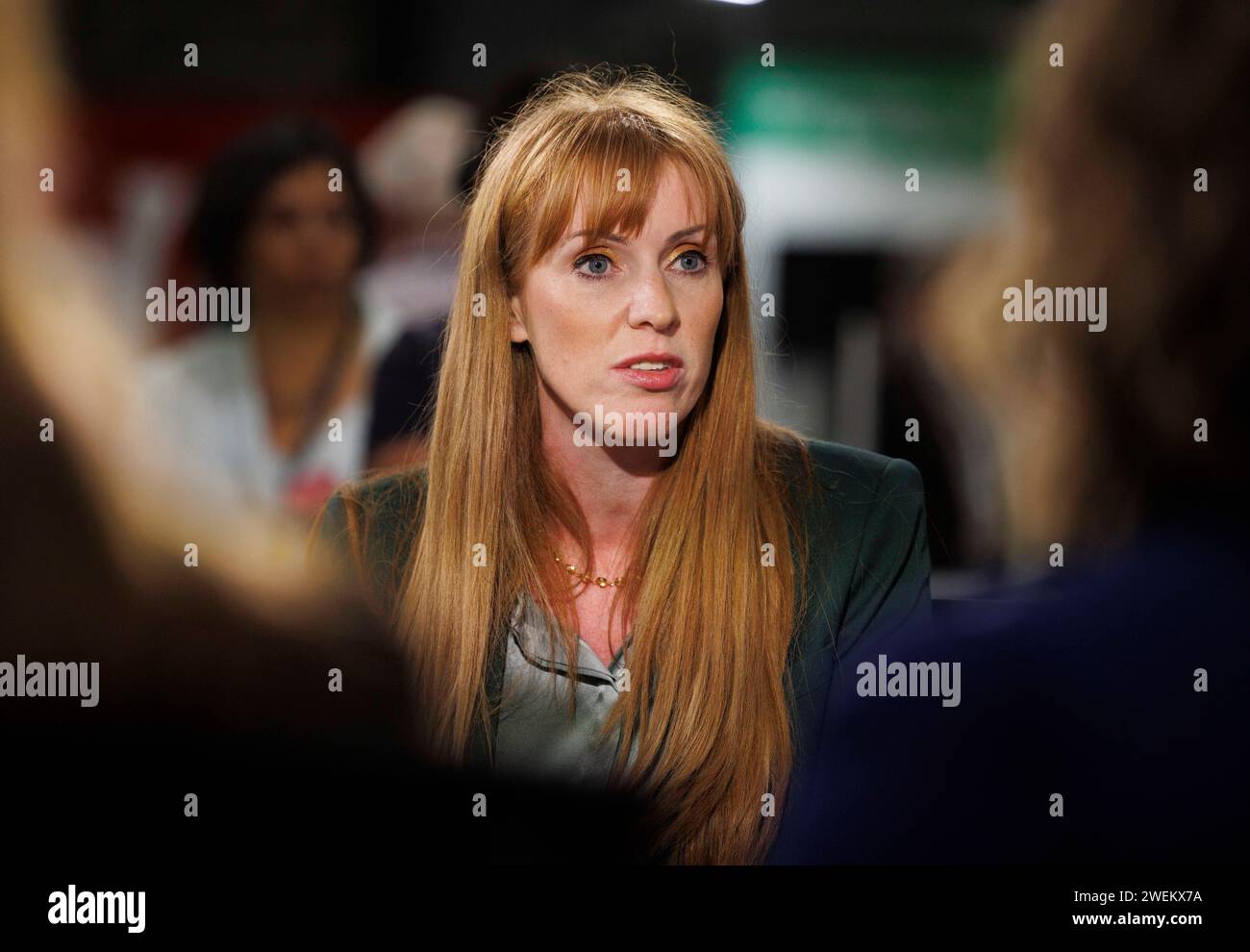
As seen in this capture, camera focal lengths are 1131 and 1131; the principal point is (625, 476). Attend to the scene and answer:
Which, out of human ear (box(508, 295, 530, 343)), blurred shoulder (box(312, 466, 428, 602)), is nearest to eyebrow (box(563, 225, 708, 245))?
human ear (box(508, 295, 530, 343))

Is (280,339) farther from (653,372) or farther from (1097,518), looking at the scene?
(1097,518)

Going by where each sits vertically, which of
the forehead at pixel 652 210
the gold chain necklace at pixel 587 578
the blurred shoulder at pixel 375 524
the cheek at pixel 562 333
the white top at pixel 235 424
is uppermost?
the forehead at pixel 652 210

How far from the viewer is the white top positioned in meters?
1.72

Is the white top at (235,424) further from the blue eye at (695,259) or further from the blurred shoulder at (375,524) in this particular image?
the blue eye at (695,259)

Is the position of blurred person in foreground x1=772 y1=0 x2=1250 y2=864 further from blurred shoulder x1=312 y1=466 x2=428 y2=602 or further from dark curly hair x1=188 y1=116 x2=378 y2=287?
dark curly hair x1=188 y1=116 x2=378 y2=287

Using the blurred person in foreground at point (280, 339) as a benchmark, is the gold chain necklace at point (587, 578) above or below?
below

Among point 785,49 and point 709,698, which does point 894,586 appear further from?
point 785,49

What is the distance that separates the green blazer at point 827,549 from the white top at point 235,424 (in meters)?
0.07

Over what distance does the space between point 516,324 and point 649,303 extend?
212mm

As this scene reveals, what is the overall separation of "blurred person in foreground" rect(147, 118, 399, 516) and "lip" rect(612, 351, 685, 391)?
1.21 feet

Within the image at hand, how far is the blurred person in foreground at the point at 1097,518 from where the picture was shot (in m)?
1.74

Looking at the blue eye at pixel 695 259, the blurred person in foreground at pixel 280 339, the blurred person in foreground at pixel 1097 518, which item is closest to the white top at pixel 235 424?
the blurred person in foreground at pixel 280 339
